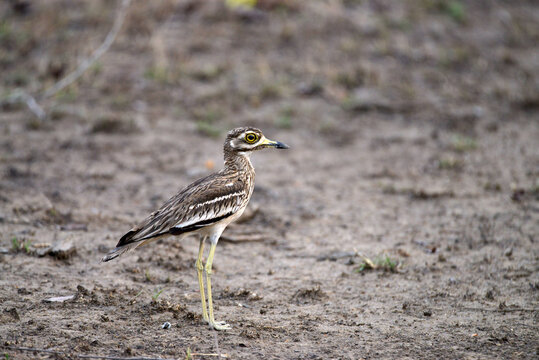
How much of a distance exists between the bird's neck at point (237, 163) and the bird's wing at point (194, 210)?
9.5 inches

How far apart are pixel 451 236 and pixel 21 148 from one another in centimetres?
548

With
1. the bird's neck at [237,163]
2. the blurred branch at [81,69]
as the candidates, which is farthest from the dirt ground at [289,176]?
the bird's neck at [237,163]

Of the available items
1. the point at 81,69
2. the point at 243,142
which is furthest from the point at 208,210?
the point at 81,69

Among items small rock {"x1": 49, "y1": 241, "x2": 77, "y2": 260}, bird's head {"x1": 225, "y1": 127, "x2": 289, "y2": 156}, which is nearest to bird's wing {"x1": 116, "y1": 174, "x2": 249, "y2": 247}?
bird's head {"x1": 225, "y1": 127, "x2": 289, "y2": 156}

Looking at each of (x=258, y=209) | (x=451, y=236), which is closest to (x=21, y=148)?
(x=258, y=209)

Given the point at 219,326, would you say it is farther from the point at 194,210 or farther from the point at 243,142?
the point at 243,142

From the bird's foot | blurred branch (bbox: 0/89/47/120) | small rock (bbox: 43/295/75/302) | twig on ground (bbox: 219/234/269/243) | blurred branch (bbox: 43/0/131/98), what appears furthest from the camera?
blurred branch (bbox: 0/89/47/120)

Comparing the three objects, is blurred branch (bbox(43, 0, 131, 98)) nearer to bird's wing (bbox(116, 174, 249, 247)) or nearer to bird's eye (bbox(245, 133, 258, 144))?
bird's eye (bbox(245, 133, 258, 144))

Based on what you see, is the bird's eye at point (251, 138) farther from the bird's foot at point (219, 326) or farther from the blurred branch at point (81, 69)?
the blurred branch at point (81, 69)

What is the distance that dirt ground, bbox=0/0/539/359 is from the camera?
4.50m

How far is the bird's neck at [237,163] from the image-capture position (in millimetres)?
5230

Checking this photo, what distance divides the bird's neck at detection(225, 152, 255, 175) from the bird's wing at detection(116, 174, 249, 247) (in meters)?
0.24

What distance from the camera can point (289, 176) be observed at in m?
8.01

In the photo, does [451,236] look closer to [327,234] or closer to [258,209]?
[327,234]
